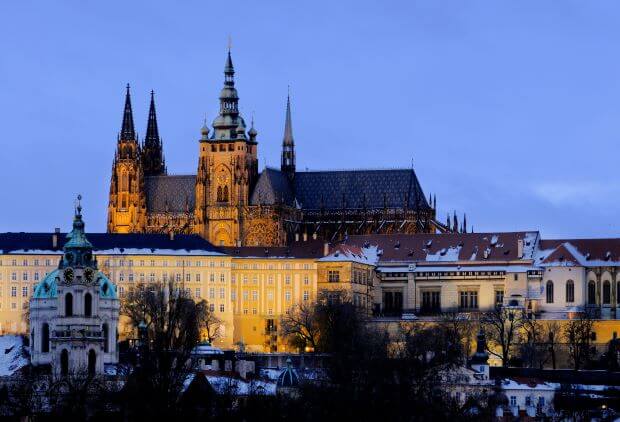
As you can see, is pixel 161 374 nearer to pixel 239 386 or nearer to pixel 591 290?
pixel 239 386

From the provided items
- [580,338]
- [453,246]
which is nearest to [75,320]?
[580,338]

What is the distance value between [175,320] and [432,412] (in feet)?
42.0

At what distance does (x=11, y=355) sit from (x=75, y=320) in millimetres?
11344

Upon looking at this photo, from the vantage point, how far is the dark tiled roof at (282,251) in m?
184

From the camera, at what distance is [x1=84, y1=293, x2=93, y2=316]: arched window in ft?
434

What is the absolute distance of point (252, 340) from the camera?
180m

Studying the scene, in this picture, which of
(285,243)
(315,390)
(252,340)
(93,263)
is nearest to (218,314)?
(252,340)

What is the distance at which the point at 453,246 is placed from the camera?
184 meters

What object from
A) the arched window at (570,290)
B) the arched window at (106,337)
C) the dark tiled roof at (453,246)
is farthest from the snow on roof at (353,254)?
the arched window at (106,337)

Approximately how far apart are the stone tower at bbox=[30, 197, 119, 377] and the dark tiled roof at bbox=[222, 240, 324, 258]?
43959 millimetres

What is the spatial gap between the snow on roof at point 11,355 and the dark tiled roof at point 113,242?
2937 cm

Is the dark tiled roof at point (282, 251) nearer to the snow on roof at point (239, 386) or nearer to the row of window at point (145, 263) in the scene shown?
the row of window at point (145, 263)

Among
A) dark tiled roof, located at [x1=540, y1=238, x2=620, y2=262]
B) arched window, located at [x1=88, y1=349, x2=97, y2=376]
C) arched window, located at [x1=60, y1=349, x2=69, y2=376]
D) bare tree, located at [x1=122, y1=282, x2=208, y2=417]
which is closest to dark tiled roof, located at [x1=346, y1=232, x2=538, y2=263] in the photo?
dark tiled roof, located at [x1=540, y1=238, x2=620, y2=262]

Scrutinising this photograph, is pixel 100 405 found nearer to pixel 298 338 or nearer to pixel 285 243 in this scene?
pixel 298 338
